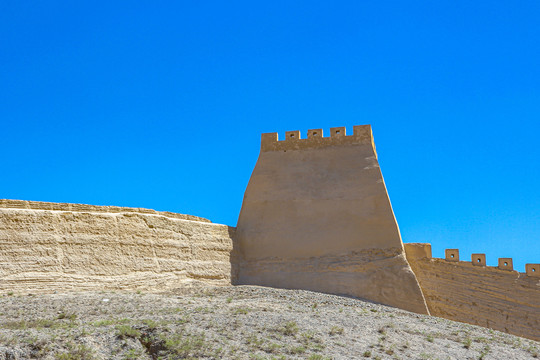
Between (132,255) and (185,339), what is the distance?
5.80 meters

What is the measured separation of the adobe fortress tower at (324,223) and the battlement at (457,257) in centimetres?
178

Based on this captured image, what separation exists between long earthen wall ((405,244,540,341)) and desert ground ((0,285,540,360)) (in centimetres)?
468

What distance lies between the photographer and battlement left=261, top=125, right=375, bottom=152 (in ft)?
61.1

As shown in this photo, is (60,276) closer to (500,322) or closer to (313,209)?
(313,209)

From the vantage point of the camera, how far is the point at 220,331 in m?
9.34

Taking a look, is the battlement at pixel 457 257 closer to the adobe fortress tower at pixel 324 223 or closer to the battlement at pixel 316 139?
the adobe fortress tower at pixel 324 223

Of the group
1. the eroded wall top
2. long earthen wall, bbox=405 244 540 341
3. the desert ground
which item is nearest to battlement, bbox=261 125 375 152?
long earthen wall, bbox=405 244 540 341

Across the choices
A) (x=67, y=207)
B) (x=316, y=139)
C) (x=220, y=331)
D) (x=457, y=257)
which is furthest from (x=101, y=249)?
(x=457, y=257)

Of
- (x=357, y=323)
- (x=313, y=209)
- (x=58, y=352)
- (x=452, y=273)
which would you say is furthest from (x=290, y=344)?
(x=452, y=273)

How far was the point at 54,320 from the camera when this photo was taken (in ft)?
32.3

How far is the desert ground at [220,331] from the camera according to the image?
27.2 feet

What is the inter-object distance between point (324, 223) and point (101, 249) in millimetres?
6905

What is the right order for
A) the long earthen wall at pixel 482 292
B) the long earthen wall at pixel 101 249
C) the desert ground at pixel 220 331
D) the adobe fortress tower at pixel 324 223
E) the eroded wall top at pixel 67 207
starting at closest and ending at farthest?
the desert ground at pixel 220 331, the long earthen wall at pixel 101 249, the eroded wall top at pixel 67 207, the adobe fortress tower at pixel 324 223, the long earthen wall at pixel 482 292

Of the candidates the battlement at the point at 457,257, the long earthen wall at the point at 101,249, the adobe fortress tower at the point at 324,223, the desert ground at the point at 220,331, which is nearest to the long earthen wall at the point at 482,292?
the battlement at the point at 457,257
